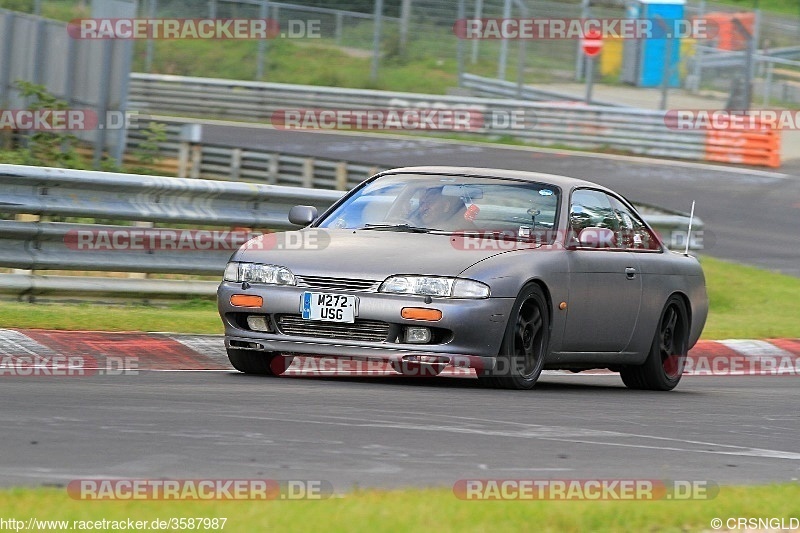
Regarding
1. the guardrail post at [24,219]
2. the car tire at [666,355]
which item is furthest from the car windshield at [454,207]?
the guardrail post at [24,219]

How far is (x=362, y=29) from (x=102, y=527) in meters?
33.3

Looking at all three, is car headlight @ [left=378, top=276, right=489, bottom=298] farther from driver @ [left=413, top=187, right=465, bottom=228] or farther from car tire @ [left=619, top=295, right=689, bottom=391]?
car tire @ [left=619, top=295, right=689, bottom=391]

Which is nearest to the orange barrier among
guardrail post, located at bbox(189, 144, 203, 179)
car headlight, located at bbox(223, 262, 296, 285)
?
guardrail post, located at bbox(189, 144, 203, 179)

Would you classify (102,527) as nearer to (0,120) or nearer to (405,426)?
(405,426)

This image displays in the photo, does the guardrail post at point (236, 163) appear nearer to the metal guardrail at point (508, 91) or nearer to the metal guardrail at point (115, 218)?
the metal guardrail at point (508, 91)

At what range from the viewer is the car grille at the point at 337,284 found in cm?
871

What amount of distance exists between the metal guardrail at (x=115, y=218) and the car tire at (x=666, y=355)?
3.45m

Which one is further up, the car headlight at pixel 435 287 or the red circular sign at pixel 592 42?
the red circular sign at pixel 592 42

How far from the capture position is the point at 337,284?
8.76m

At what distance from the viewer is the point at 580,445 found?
682 centimetres

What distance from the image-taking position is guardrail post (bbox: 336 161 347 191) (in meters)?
23.7

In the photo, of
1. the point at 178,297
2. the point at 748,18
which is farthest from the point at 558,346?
the point at 748,18

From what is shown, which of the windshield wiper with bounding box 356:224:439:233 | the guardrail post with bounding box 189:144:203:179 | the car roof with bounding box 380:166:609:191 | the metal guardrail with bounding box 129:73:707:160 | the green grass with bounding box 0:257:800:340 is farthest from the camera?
the metal guardrail with bounding box 129:73:707:160

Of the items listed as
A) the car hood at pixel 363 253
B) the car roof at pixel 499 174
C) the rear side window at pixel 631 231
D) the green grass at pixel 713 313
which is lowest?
the green grass at pixel 713 313
